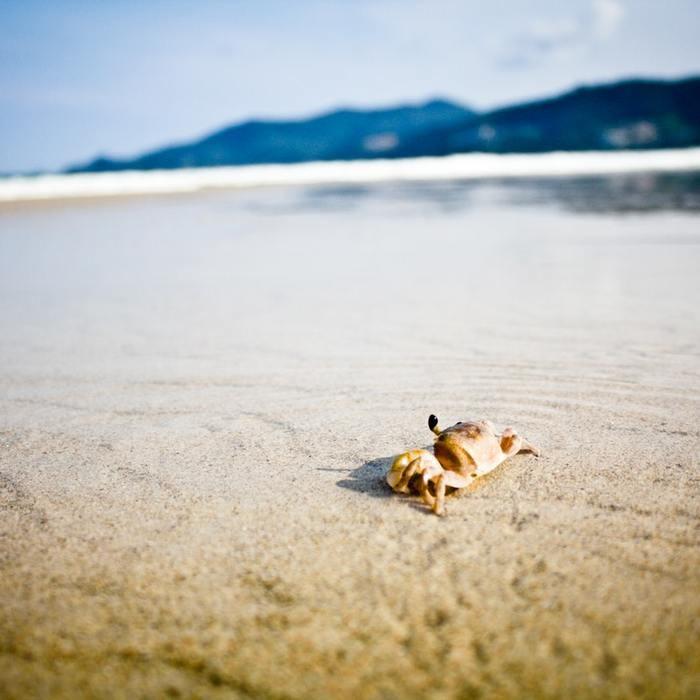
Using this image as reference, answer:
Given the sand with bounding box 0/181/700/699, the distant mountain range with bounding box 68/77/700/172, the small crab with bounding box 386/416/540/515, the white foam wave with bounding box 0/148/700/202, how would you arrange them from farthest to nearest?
the distant mountain range with bounding box 68/77/700/172, the white foam wave with bounding box 0/148/700/202, the small crab with bounding box 386/416/540/515, the sand with bounding box 0/181/700/699

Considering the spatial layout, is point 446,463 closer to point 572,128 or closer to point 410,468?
point 410,468

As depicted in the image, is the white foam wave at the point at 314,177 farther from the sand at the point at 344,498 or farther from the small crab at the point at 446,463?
the small crab at the point at 446,463

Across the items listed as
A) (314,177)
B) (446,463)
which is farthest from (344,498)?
(314,177)

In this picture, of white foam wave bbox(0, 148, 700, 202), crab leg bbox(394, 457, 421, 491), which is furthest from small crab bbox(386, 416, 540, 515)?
white foam wave bbox(0, 148, 700, 202)

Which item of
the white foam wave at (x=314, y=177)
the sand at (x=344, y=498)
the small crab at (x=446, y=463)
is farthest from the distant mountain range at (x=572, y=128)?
the small crab at (x=446, y=463)

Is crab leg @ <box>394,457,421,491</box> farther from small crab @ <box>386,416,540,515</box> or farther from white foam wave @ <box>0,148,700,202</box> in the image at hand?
white foam wave @ <box>0,148,700,202</box>
